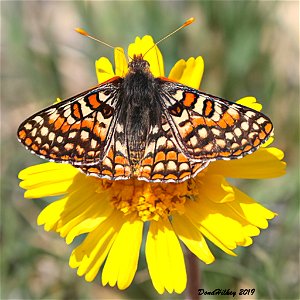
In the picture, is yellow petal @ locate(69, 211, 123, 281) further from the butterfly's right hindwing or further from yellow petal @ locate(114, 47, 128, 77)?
yellow petal @ locate(114, 47, 128, 77)

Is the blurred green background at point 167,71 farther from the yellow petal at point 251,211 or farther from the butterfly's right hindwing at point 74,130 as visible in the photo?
the butterfly's right hindwing at point 74,130

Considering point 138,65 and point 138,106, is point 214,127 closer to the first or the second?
point 138,106

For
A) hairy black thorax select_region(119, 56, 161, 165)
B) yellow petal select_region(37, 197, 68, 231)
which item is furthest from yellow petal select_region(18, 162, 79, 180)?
hairy black thorax select_region(119, 56, 161, 165)

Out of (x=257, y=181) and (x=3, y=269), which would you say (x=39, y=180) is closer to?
(x=3, y=269)

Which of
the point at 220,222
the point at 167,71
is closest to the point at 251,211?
the point at 220,222

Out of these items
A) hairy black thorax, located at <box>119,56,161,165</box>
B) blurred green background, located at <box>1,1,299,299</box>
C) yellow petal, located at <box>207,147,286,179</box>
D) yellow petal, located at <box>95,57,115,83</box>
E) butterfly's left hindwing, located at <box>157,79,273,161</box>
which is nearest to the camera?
butterfly's left hindwing, located at <box>157,79,273,161</box>

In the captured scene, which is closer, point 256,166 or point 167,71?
point 256,166

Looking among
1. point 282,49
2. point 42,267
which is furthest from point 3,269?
point 282,49
